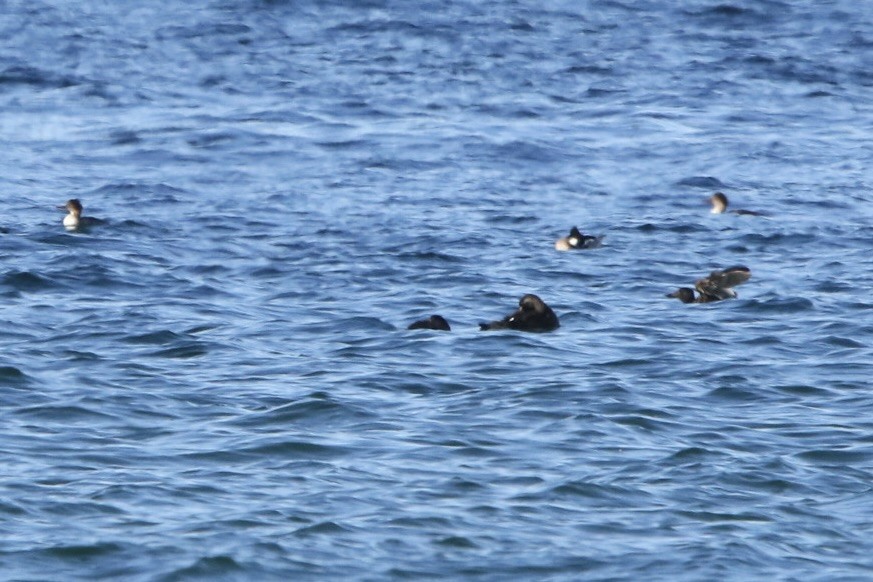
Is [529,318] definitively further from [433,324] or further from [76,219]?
[76,219]

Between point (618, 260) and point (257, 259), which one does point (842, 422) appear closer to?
point (618, 260)

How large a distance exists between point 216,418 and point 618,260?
264 inches

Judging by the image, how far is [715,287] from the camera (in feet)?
47.7

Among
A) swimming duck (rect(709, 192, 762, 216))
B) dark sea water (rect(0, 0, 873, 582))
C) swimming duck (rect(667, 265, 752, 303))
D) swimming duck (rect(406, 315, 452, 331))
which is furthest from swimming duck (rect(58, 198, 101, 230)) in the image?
swimming duck (rect(709, 192, 762, 216))

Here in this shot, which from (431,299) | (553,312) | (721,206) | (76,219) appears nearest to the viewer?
(553,312)

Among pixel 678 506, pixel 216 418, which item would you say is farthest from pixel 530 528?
pixel 216 418

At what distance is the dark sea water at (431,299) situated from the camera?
8.56 meters

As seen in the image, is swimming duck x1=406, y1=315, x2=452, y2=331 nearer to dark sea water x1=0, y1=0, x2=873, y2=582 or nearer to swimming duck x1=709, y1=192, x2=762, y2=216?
dark sea water x1=0, y1=0, x2=873, y2=582

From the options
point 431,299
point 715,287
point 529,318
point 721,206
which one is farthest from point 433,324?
point 721,206

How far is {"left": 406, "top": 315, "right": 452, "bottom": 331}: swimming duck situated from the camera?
1318 centimetres

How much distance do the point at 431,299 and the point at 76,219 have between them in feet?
14.1

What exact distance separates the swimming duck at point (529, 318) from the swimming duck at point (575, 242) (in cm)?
317

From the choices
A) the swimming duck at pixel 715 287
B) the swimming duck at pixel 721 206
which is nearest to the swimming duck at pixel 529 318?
the swimming duck at pixel 715 287

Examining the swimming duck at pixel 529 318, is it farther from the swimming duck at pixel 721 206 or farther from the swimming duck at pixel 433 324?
the swimming duck at pixel 721 206
